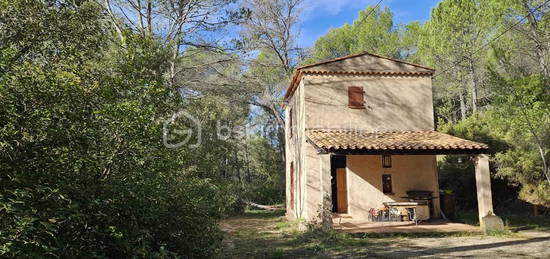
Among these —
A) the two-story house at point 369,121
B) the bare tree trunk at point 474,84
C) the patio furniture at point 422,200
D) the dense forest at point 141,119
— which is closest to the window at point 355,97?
the two-story house at point 369,121

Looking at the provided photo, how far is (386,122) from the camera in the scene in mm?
13109

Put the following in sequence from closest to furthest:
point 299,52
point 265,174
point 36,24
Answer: point 36,24, point 299,52, point 265,174

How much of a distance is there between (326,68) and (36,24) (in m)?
8.98

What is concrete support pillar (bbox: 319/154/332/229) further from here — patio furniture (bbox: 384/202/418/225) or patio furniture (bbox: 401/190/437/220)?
patio furniture (bbox: 401/190/437/220)

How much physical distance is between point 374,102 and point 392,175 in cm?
251

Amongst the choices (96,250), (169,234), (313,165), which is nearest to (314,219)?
(313,165)

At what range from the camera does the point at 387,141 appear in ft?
37.5

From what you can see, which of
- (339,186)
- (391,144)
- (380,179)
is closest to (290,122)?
(339,186)

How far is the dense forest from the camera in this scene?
141 inches

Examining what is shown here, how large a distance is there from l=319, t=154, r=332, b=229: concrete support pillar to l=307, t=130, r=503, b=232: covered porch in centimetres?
3

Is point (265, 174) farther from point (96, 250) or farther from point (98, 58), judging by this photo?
point (96, 250)

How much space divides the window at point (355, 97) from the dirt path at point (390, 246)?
463 cm

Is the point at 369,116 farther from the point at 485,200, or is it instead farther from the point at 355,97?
the point at 485,200

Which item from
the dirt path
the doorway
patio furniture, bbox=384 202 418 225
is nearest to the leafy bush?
the dirt path
